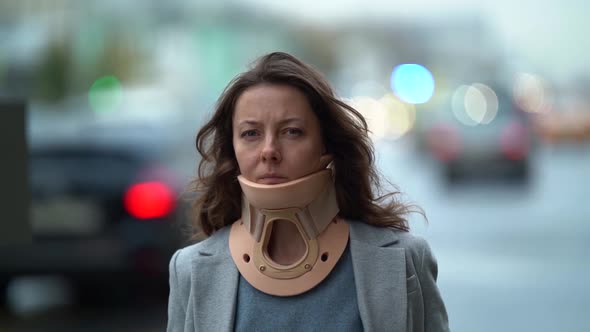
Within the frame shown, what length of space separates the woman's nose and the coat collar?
0.24m

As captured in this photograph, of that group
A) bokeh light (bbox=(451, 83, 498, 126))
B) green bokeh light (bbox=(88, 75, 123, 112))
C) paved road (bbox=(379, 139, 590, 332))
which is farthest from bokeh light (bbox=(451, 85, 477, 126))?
green bokeh light (bbox=(88, 75, 123, 112))

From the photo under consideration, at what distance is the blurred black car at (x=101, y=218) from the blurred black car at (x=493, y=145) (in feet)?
38.4

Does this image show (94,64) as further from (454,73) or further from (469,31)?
(469,31)

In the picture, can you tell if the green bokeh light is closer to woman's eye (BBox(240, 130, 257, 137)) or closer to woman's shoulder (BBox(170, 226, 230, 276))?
woman's shoulder (BBox(170, 226, 230, 276))

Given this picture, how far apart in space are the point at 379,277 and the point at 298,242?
0.64ft

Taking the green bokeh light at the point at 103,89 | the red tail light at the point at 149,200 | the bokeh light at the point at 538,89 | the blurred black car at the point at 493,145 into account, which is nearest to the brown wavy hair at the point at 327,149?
the red tail light at the point at 149,200

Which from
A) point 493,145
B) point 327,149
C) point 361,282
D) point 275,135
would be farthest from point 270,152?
point 493,145

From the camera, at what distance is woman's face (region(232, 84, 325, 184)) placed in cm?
215

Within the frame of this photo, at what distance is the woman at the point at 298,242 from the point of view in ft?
6.98

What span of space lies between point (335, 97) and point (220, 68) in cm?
1426

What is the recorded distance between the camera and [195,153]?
333 inches

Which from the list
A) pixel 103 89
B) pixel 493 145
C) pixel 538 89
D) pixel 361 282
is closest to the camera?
pixel 361 282

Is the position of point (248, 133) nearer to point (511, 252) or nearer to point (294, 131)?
point (294, 131)

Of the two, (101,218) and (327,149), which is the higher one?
(327,149)
